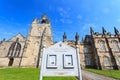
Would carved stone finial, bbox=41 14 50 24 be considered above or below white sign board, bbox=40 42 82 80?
above

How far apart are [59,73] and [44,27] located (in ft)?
126

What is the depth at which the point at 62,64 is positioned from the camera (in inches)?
253

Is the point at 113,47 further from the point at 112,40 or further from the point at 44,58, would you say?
the point at 44,58

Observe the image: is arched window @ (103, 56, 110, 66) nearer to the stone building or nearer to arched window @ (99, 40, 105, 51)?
the stone building

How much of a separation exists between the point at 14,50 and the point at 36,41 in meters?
9.26

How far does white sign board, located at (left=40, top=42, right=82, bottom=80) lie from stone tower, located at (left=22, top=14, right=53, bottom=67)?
28254mm

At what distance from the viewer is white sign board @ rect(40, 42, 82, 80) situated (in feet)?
20.3

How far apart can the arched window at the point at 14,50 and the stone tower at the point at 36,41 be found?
134 inches

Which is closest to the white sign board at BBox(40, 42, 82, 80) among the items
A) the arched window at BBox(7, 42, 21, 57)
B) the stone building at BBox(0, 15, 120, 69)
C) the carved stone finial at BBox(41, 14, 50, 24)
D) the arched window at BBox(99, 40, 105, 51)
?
the stone building at BBox(0, 15, 120, 69)

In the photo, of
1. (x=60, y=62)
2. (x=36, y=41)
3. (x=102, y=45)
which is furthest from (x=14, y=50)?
(x=102, y=45)

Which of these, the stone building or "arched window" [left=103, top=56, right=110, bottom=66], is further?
the stone building

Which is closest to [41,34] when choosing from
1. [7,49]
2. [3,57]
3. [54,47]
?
[7,49]

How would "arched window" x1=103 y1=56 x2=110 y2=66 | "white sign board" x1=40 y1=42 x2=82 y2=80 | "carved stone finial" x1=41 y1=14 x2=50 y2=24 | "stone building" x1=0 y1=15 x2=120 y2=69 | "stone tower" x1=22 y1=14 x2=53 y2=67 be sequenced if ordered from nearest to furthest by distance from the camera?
"white sign board" x1=40 y1=42 x2=82 y2=80 → "arched window" x1=103 y1=56 x2=110 y2=66 → "stone building" x1=0 y1=15 x2=120 y2=69 → "stone tower" x1=22 y1=14 x2=53 y2=67 → "carved stone finial" x1=41 y1=14 x2=50 y2=24

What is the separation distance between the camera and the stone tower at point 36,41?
3333 centimetres
